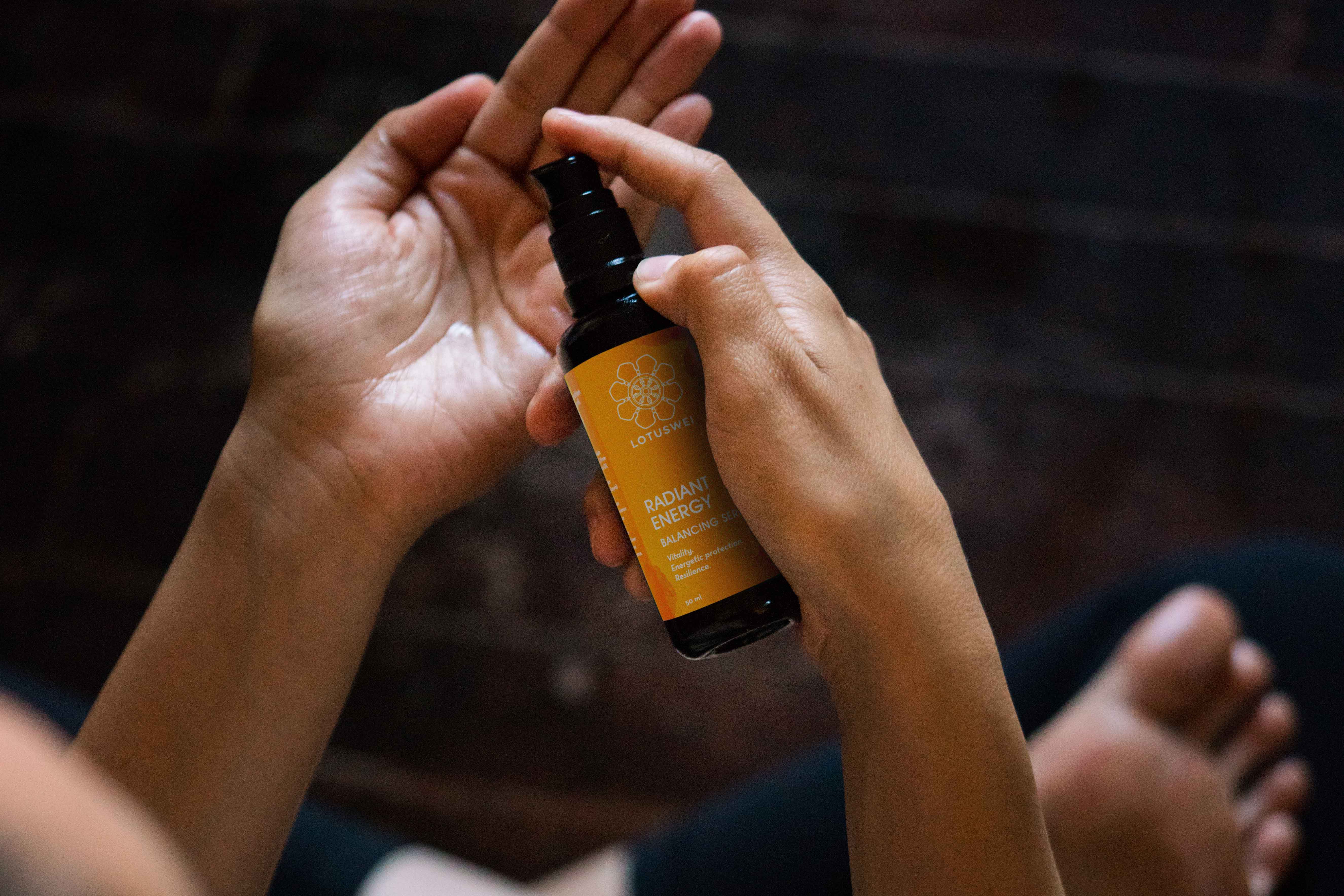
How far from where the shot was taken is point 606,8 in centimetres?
68

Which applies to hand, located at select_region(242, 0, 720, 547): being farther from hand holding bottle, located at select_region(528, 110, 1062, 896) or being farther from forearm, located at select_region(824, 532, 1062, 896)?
forearm, located at select_region(824, 532, 1062, 896)

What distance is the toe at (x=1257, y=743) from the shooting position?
3.29ft

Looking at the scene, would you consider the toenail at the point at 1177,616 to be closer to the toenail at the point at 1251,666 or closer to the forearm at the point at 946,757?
the toenail at the point at 1251,666

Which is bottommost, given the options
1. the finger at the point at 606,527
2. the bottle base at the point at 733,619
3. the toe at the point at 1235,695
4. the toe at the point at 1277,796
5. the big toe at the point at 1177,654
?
the toe at the point at 1277,796

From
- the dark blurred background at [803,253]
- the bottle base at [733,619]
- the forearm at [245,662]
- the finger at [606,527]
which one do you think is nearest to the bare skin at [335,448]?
the forearm at [245,662]

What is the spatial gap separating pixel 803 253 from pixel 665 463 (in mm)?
798

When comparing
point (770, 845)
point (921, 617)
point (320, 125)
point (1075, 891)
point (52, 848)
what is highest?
point (320, 125)

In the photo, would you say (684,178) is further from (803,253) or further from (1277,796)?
(1277,796)

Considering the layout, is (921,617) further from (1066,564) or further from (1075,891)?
(1066,564)

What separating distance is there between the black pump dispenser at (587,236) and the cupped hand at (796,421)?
0.08ft

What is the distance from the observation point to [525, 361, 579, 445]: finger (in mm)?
623

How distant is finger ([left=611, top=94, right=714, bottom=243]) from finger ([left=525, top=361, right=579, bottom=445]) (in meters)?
0.15

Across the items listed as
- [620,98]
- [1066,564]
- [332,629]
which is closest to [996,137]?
[1066,564]

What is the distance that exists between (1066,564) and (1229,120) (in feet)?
2.22
